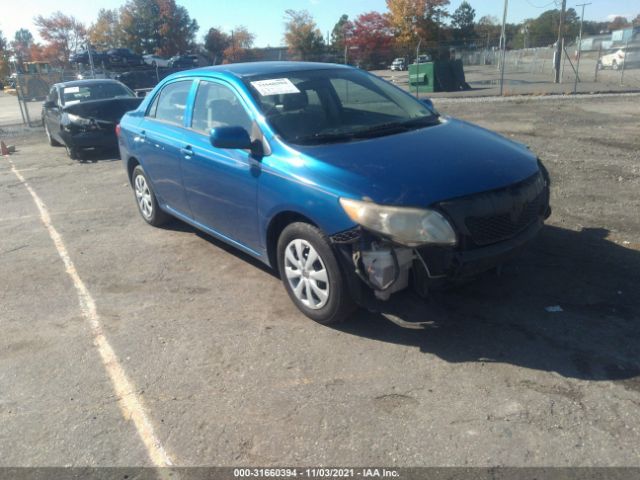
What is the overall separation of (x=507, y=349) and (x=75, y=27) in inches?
3180

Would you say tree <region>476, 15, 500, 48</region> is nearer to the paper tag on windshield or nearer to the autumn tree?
the autumn tree

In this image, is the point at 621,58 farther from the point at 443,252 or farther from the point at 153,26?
the point at 153,26

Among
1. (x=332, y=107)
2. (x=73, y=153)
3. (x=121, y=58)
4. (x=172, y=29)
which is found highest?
(x=172, y=29)

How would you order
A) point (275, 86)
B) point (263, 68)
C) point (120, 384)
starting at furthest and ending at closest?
point (263, 68) < point (275, 86) < point (120, 384)

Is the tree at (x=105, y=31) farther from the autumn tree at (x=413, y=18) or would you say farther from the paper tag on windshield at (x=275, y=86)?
the paper tag on windshield at (x=275, y=86)

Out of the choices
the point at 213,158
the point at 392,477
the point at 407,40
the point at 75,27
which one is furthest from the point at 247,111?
the point at 75,27

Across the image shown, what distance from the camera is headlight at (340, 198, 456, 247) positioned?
317cm

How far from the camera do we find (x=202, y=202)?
15.7 feet

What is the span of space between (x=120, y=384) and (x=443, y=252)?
214 cm

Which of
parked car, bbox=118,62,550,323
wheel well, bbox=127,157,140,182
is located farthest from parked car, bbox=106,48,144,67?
parked car, bbox=118,62,550,323

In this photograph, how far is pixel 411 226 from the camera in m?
3.17

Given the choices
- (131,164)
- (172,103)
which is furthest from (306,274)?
(131,164)

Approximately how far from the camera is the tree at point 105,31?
66.6m

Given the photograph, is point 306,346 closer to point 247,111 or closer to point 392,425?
point 392,425
